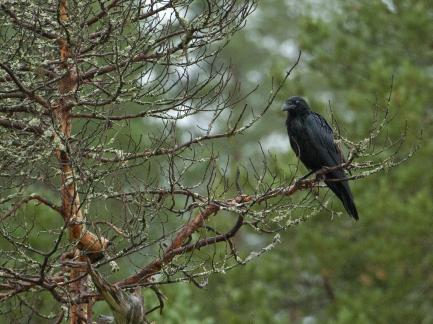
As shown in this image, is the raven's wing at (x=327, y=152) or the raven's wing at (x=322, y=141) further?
the raven's wing at (x=322, y=141)

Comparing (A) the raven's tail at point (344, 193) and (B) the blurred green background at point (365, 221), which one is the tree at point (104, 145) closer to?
(A) the raven's tail at point (344, 193)

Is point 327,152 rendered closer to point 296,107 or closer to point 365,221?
point 296,107

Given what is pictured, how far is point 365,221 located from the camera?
17.6m

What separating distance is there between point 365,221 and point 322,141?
7.25 meters

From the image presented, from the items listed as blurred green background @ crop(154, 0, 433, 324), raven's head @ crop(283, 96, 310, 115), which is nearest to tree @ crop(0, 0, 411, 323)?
raven's head @ crop(283, 96, 310, 115)

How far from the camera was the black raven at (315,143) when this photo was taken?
10.4 meters

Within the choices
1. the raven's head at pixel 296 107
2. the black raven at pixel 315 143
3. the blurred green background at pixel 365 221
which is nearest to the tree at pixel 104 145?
the black raven at pixel 315 143

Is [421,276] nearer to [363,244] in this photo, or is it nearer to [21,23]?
[363,244]

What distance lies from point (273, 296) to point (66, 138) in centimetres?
1160

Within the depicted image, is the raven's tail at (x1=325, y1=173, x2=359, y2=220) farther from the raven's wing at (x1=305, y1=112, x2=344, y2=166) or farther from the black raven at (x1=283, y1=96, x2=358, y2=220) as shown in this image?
the raven's wing at (x1=305, y1=112, x2=344, y2=166)

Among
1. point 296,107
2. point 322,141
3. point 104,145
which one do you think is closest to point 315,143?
point 322,141

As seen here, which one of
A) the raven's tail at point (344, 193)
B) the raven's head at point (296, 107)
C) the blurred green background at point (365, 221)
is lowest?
the raven's tail at point (344, 193)

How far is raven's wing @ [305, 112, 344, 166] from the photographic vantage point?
34.6ft

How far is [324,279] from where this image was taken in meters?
18.8
